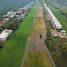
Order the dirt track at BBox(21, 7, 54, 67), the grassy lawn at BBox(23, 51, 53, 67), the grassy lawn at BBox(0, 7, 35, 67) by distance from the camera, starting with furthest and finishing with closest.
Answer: the grassy lawn at BBox(0, 7, 35, 67) → the dirt track at BBox(21, 7, 54, 67) → the grassy lawn at BBox(23, 51, 53, 67)

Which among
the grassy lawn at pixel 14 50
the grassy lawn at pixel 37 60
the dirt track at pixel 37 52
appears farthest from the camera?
the grassy lawn at pixel 14 50

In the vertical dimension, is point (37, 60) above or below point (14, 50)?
above

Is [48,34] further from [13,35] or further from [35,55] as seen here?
[35,55]

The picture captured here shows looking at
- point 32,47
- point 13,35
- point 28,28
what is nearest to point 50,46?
point 32,47

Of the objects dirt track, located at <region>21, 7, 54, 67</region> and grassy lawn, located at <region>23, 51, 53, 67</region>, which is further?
dirt track, located at <region>21, 7, 54, 67</region>

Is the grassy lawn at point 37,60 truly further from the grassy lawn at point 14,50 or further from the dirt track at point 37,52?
the grassy lawn at point 14,50

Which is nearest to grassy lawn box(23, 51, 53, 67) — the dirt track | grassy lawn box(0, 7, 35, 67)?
the dirt track

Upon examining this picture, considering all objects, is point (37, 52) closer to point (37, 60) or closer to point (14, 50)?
point (37, 60)

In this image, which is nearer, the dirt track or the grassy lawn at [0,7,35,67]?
the dirt track

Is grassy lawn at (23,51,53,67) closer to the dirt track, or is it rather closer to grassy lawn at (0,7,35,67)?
the dirt track

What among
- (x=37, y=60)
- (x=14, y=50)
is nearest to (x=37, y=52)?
(x=37, y=60)

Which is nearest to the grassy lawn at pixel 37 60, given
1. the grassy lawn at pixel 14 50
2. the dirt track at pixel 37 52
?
the dirt track at pixel 37 52

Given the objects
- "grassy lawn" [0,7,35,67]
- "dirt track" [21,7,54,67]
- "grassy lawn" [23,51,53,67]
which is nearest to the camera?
"grassy lawn" [23,51,53,67]
